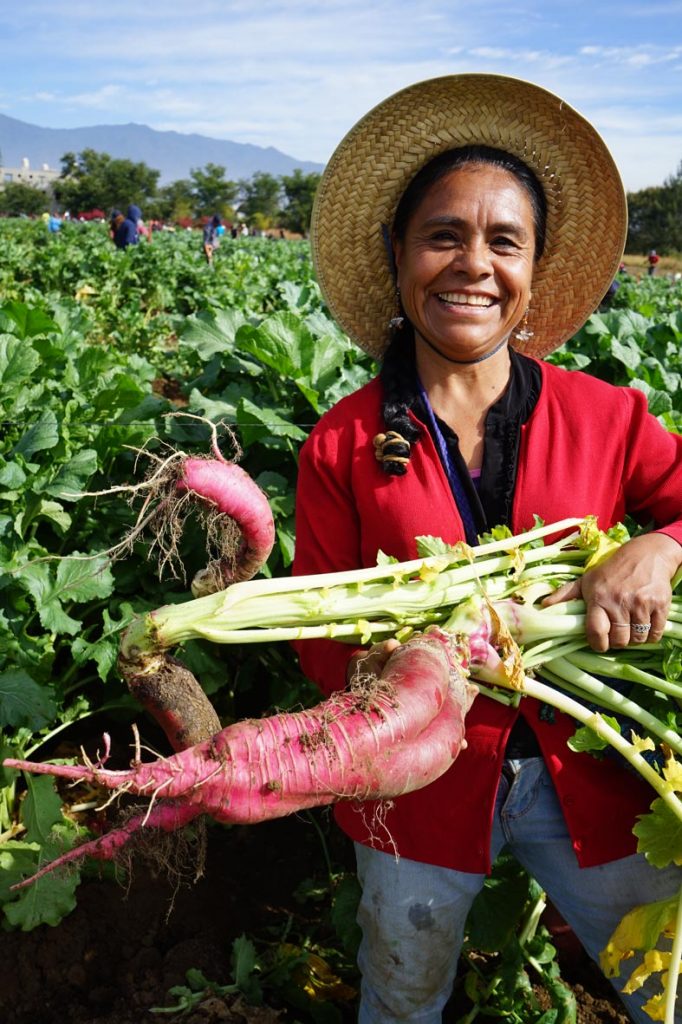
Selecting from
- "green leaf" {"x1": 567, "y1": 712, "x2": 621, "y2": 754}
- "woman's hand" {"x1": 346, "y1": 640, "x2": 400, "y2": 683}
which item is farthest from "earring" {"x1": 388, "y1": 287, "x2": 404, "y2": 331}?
"green leaf" {"x1": 567, "y1": 712, "x2": 621, "y2": 754}

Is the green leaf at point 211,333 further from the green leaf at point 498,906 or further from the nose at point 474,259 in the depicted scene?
the green leaf at point 498,906

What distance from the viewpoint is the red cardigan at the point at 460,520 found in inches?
68.8

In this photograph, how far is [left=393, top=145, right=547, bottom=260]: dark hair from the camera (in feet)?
6.16

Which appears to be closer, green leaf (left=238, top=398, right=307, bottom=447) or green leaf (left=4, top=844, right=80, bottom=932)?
green leaf (left=4, top=844, right=80, bottom=932)

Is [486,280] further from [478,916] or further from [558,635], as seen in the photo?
[478,916]

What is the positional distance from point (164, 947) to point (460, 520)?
1.85 m

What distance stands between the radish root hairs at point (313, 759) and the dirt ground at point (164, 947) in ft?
4.12

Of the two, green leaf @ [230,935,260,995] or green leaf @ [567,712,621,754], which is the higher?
green leaf @ [567,712,621,754]

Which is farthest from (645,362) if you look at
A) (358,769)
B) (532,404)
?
(358,769)

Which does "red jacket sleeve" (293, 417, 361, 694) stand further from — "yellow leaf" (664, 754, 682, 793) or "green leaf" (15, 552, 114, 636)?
"green leaf" (15, 552, 114, 636)

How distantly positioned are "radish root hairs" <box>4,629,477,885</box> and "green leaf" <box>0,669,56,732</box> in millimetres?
1168

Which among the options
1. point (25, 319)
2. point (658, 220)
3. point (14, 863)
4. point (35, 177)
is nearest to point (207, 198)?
point (658, 220)

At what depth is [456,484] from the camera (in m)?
1.85

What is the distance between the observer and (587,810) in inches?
68.6
